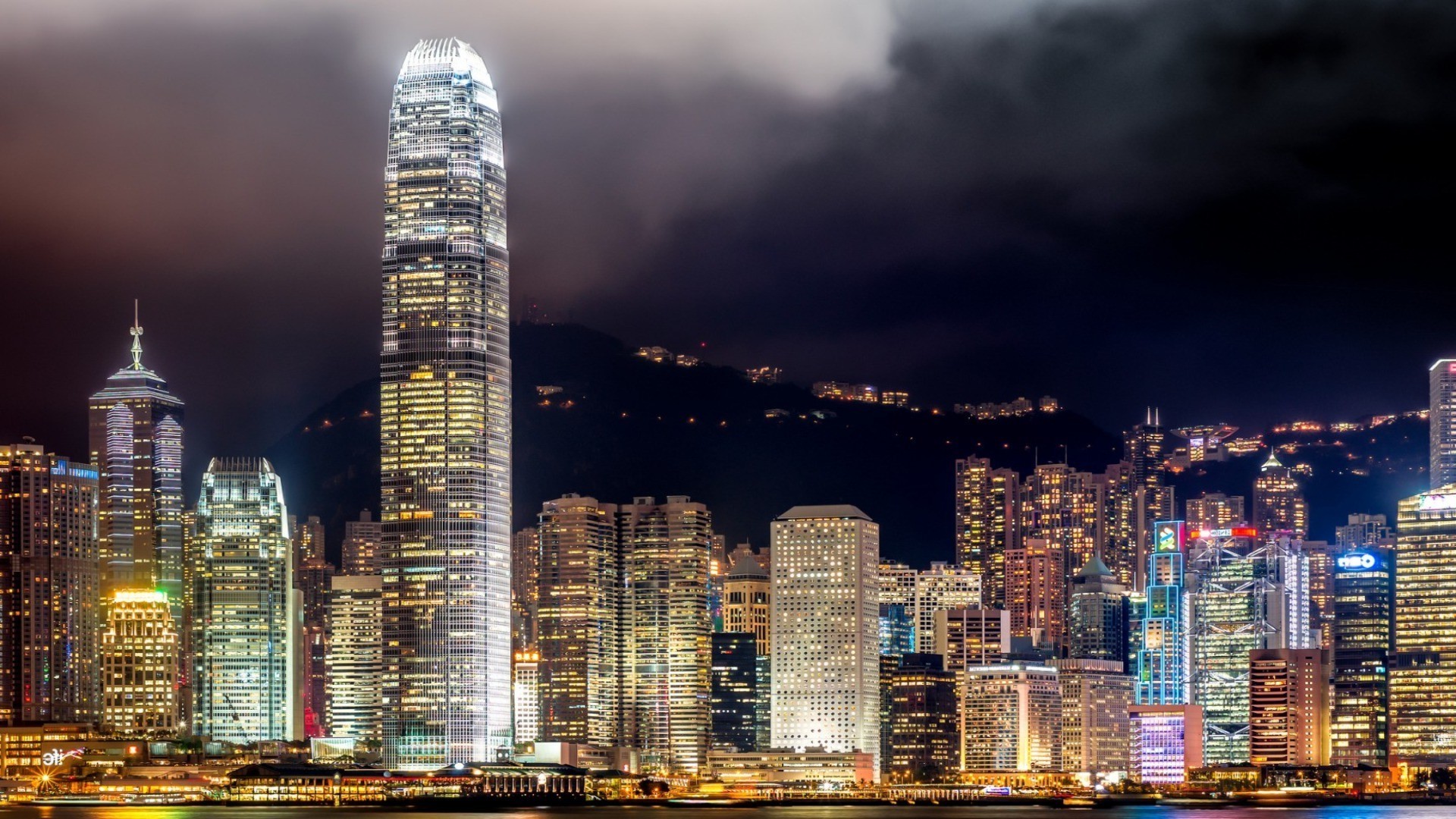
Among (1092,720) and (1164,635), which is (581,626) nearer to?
(1092,720)

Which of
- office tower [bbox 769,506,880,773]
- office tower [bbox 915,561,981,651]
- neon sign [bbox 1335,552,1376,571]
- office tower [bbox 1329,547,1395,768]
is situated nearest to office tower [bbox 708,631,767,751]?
office tower [bbox 769,506,880,773]

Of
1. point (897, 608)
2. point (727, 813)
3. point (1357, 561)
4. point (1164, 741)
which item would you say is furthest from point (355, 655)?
point (1357, 561)

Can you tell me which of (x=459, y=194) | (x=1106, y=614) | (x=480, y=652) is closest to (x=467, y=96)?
(x=459, y=194)

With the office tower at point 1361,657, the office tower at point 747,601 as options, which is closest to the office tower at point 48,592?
the office tower at point 747,601

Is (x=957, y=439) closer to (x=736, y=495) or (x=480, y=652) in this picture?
(x=736, y=495)

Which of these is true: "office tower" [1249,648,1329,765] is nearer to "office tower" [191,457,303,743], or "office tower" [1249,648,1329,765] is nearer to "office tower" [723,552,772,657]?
"office tower" [723,552,772,657]

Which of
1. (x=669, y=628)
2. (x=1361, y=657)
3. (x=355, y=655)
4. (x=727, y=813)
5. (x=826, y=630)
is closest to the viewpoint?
(x=727, y=813)
